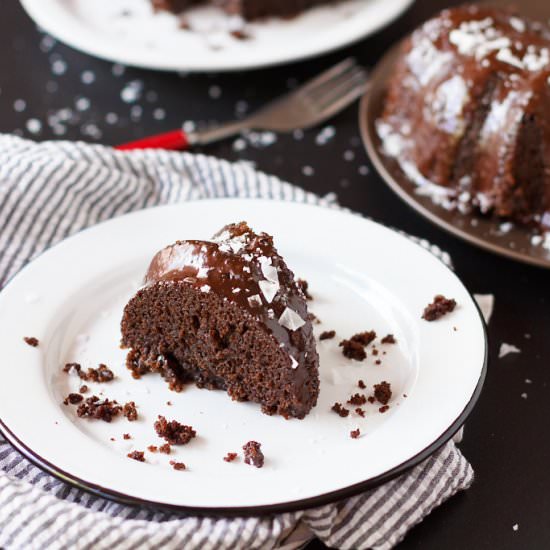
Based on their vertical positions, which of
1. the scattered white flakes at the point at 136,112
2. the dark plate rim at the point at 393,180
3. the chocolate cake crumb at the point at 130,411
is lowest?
the dark plate rim at the point at 393,180

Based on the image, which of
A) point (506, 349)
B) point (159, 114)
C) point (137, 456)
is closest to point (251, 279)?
point (137, 456)

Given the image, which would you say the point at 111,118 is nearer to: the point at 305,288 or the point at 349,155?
the point at 349,155

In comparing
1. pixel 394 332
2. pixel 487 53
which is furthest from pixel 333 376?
pixel 487 53

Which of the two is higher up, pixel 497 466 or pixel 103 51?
pixel 103 51

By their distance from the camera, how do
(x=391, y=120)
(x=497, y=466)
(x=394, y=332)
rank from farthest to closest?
(x=391, y=120) < (x=394, y=332) < (x=497, y=466)

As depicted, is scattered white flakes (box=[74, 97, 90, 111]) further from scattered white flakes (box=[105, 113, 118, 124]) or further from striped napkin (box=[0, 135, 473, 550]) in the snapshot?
striped napkin (box=[0, 135, 473, 550])

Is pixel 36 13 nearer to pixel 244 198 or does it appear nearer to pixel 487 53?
pixel 244 198

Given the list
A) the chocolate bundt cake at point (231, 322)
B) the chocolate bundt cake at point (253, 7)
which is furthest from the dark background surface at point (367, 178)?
the chocolate bundt cake at point (231, 322)

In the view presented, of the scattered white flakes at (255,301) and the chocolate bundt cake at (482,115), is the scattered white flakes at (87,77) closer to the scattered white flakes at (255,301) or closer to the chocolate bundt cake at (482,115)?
the chocolate bundt cake at (482,115)
